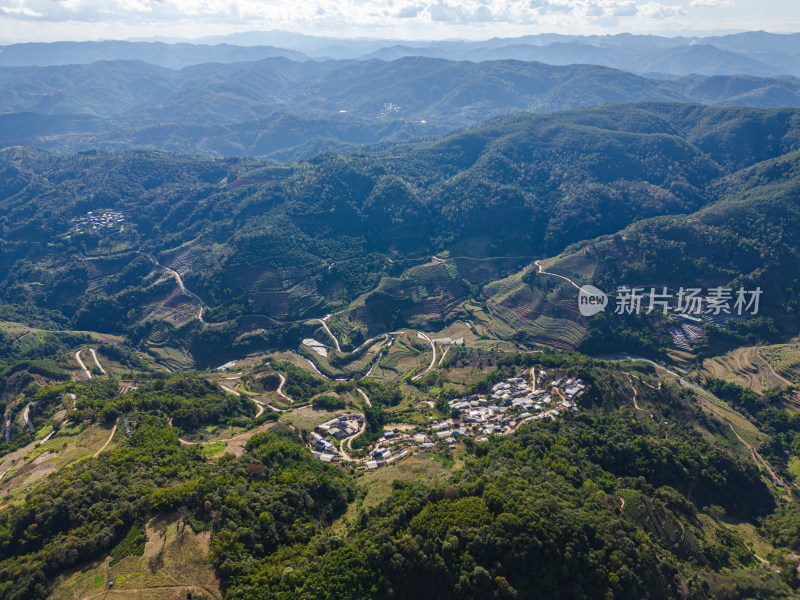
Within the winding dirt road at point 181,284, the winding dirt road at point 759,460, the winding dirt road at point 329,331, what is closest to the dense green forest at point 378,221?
the winding dirt road at point 181,284

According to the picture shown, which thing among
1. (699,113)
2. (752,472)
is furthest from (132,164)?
(699,113)

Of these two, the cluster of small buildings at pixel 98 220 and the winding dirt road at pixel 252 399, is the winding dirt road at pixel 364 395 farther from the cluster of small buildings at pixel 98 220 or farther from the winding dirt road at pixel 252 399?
the cluster of small buildings at pixel 98 220

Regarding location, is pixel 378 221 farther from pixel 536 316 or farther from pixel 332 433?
pixel 332 433

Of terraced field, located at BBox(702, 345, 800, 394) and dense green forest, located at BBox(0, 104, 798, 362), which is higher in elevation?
dense green forest, located at BBox(0, 104, 798, 362)

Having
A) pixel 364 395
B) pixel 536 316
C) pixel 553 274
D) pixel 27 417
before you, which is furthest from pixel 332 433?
pixel 553 274

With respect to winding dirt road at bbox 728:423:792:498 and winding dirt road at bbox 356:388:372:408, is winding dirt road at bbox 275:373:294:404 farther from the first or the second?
winding dirt road at bbox 728:423:792:498

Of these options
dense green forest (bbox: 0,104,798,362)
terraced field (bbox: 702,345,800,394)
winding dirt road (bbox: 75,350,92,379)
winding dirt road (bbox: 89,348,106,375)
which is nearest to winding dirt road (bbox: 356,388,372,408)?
dense green forest (bbox: 0,104,798,362)
